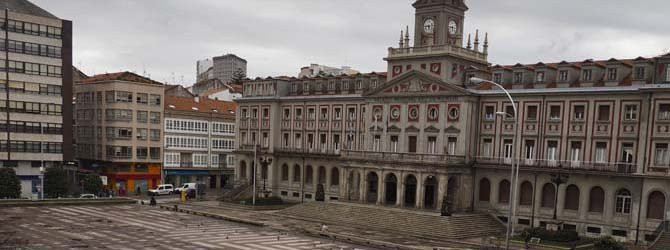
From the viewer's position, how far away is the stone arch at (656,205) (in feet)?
157

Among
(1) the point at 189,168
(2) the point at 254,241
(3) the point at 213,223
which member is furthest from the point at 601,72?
(1) the point at 189,168

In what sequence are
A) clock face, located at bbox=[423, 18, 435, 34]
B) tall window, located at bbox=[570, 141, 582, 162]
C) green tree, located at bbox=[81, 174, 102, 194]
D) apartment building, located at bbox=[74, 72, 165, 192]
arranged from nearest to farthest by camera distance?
tall window, located at bbox=[570, 141, 582, 162]
clock face, located at bbox=[423, 18, 435, 34]
green tree, located at bbox=[81, 174, 102, 194]
apartment building, located at bbox=[74, 72, 165, 192]

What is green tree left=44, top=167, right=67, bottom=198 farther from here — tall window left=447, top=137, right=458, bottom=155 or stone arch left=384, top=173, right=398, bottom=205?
tall window left=447, top=137, right=458, bottom=155

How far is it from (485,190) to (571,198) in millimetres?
8608

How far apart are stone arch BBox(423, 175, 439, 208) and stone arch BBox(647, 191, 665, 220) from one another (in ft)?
63.2

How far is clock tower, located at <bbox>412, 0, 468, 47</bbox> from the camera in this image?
6219 centimetres

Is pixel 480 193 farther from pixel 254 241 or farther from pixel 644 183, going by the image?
Answer: pixel 254 241

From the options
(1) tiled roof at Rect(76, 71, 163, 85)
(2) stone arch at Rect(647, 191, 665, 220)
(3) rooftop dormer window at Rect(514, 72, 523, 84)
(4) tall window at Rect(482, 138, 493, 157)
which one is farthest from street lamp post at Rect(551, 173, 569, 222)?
(1) tiled roof at Rect(76, 71, 163, 85)

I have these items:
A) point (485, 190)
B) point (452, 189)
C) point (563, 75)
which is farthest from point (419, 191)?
point (563, 75)

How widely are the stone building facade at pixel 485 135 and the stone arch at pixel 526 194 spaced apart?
0.33 feet

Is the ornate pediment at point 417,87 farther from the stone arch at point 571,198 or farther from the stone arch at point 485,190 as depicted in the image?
the stone arch at point 571,198

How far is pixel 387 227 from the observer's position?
5691cm

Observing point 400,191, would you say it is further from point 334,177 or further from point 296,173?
point 296,173

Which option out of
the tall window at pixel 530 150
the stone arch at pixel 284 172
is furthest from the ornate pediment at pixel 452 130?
the stone arch at pixel 284 172
